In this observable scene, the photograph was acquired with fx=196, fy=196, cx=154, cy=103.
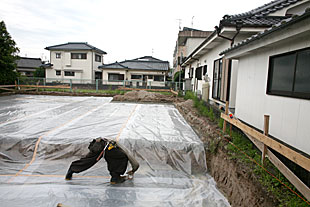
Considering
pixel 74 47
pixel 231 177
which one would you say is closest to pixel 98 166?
pixel 231 177

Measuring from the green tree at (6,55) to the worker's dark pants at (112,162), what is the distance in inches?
551

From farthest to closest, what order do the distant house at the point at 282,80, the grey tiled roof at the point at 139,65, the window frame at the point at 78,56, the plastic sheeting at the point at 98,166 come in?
the window frame at the point at 78,56
the grey tiled roof at the point at 139,65
the plastic sheeting at the point at 98,166
the distant house at the point at 282,80

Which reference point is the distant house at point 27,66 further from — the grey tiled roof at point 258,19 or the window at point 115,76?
the grey tiled roof at point 258,19

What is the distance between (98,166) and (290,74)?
4070 millimetres

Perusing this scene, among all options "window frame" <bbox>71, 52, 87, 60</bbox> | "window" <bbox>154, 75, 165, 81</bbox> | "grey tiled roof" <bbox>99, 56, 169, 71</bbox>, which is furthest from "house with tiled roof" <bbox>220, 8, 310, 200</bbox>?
"window frame" <bbox>71, 52, 87, 60</bbox>

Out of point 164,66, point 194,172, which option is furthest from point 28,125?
point 164,66

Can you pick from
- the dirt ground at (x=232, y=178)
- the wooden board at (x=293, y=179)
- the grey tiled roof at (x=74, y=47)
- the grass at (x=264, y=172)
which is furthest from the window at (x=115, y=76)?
the wooden board at (x=293, y=179)

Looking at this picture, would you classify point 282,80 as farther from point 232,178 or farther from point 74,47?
point 74,47

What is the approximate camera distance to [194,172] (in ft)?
14.5

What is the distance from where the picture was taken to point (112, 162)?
3.73 metres

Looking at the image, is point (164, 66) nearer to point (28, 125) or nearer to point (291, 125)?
point (28, 125)

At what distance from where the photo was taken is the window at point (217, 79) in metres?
7.21

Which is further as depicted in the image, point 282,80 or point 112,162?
point 112,162

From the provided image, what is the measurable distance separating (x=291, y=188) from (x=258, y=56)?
9.20 feet
